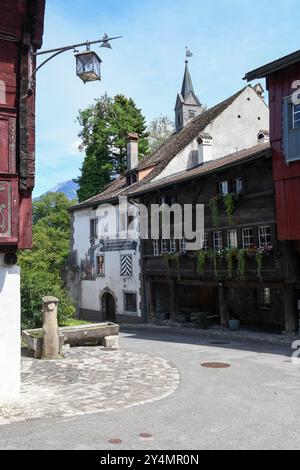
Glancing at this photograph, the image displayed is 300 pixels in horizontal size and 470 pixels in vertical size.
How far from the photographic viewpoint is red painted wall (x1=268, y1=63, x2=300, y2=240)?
18234 millimetres

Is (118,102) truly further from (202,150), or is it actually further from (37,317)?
(37,317)

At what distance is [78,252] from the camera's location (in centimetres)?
3400

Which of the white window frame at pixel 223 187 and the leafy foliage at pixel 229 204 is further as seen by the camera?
the white window frame at pixel 223 187

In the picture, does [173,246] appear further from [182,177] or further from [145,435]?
[145,435]

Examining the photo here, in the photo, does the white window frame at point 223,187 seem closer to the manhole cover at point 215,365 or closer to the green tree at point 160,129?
the manhole cover at point 215,365

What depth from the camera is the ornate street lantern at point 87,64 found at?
8891 mm

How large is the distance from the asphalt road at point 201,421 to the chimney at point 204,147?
57.0ft

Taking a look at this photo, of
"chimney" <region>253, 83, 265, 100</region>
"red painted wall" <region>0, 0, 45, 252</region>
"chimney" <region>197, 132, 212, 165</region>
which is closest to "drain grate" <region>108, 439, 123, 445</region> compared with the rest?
"red painted wall" <region>0, 0, 45, 252</region>

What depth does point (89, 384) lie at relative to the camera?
11492 millimetres

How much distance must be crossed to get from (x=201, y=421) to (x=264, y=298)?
16.8m

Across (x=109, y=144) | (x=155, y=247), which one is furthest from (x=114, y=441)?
(x=109, y=144)

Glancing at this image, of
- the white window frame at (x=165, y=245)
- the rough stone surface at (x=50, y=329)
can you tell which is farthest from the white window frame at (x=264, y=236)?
the rough stone surface at (x=50, y=329)

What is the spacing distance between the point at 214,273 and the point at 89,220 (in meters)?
12.7

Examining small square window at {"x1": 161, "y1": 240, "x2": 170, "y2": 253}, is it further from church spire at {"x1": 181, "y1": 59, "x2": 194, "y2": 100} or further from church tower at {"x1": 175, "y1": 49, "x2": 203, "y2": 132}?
church spire at {"x1": 181, "y1": 59, "x2": 194, "y2": 100}
